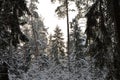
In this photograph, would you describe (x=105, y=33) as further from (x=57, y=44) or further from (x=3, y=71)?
(x=57, y=44)

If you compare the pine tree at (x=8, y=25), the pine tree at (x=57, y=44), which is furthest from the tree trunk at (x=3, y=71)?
the pine tree at (x=57, y=44)

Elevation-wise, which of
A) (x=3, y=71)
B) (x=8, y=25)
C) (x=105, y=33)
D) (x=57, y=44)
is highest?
(x=8, y=25)

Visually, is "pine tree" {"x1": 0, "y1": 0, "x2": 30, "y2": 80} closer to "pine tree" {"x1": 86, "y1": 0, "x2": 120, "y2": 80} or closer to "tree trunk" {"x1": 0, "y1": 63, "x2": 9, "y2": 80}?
"tree trunk" {"x1": 0, "y1": 63, "x2": 9, "y2": 80}

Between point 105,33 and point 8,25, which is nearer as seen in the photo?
point 105,33

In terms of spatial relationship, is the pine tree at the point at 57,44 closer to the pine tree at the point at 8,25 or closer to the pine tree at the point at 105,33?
the pine tree at the point at 8,25

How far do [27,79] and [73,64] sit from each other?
10709mm

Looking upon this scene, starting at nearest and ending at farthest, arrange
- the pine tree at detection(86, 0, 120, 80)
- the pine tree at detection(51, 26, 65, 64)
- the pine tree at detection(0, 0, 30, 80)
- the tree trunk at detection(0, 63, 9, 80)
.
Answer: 1. the pine tree at detection(86, 0, 120, 80)
2. the pine tree at detection(0, 0, 30, 80)
3. the tree trunk at detection(0, 63, 9, 80)
4. the pine tree at detection(51, 26, 65, 64)

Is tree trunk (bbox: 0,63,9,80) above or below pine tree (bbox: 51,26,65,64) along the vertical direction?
above

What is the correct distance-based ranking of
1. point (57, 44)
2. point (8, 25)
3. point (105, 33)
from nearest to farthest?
point (105, 33), point (8, 25), point (57, 44)

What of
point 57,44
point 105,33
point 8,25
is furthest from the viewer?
point 57,44

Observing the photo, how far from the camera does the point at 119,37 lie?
9.66 meters

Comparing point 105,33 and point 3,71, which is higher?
point 105,33

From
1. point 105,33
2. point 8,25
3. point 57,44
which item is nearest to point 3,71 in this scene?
point 8,25

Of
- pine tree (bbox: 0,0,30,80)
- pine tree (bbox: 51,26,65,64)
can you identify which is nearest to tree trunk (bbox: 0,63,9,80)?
pine tree (bbox: 0,0,30,80)
